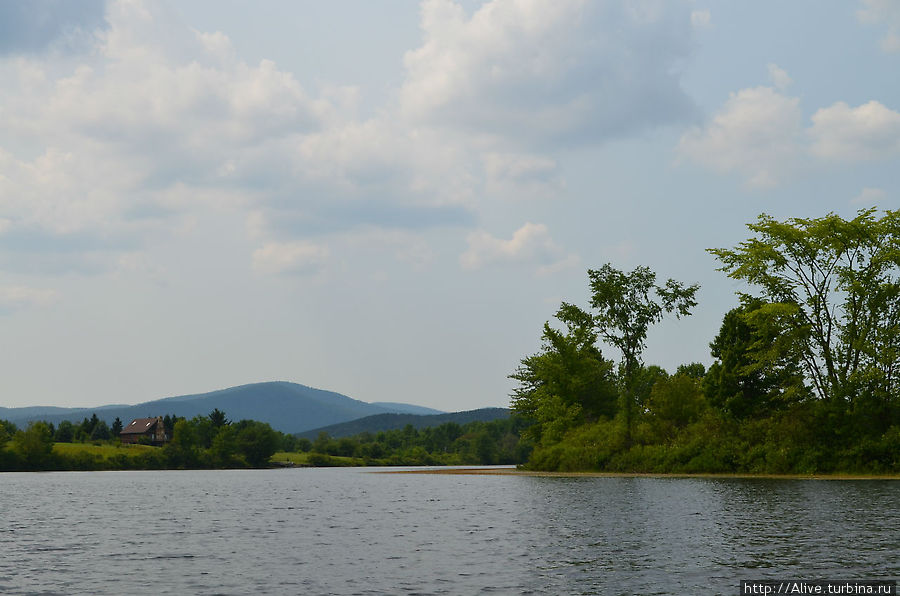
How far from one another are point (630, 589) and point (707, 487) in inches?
1693

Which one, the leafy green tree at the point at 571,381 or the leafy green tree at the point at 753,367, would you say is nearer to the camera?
the leafy green tree at the point at 753,367

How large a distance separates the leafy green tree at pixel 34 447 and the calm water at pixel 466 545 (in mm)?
140410

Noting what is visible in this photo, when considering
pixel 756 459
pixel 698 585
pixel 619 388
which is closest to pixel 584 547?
pixel 698 585

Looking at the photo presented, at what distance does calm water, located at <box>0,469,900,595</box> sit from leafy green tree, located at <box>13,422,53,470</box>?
140410 millimetres

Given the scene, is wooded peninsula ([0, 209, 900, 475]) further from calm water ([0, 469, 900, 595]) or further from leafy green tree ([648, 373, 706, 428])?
calm water ([0, 469, 900, 595])

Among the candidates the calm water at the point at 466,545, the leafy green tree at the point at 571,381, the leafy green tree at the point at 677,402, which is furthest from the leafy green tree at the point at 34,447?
the calm water at the point at 466,545

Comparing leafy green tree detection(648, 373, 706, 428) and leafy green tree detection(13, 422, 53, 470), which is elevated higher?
leafy green tree detection(648, 373, 706, 428)

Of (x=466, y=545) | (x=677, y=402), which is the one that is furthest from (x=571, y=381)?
(x=466, y=545)

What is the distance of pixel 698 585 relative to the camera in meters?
19.7

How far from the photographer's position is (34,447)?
17575cm

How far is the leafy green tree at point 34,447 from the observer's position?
17512cm

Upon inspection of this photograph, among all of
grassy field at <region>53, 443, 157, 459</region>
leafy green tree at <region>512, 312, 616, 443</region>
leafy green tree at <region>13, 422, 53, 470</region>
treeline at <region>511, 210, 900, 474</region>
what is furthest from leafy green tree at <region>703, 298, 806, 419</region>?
grassy field at <region>53, 443, 157, 459</region>

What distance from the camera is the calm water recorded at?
68.7 feet

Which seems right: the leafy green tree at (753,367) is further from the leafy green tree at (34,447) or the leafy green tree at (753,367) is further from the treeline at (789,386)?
the leafy green tree at (34,447)
